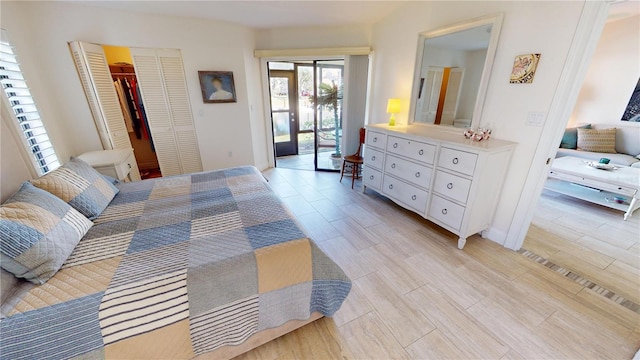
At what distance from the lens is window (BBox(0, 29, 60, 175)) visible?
1938 millimetres

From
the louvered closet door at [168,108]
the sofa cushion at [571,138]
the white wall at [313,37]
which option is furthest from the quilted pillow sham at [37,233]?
the sofa cushion at [571,138]

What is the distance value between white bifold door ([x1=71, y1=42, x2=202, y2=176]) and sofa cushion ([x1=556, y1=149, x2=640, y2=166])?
19.7 ft

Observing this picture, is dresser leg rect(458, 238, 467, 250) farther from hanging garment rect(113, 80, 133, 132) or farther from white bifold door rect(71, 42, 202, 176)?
hanging garment rect(113, 80, 133, 132)

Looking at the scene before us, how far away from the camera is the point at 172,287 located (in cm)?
106

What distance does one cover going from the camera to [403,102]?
3158 millimetres

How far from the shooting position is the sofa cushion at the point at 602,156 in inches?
129

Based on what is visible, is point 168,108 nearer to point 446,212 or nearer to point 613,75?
point 446,212

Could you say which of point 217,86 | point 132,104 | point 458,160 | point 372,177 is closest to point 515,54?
point 458,160

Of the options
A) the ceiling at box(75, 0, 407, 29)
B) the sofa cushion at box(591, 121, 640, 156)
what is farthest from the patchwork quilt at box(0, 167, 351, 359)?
the sofa cushion at box(591, 121, 640, 156)

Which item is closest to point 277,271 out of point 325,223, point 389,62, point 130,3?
point 325,223

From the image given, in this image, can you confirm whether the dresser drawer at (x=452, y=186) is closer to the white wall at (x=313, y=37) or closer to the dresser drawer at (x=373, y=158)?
the dresser drawer at (x=373, y=158)

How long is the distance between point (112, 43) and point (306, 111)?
3068 millimetres

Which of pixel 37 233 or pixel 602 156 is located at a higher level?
pixel 37 233

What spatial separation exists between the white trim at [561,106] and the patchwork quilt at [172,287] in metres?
1.85
